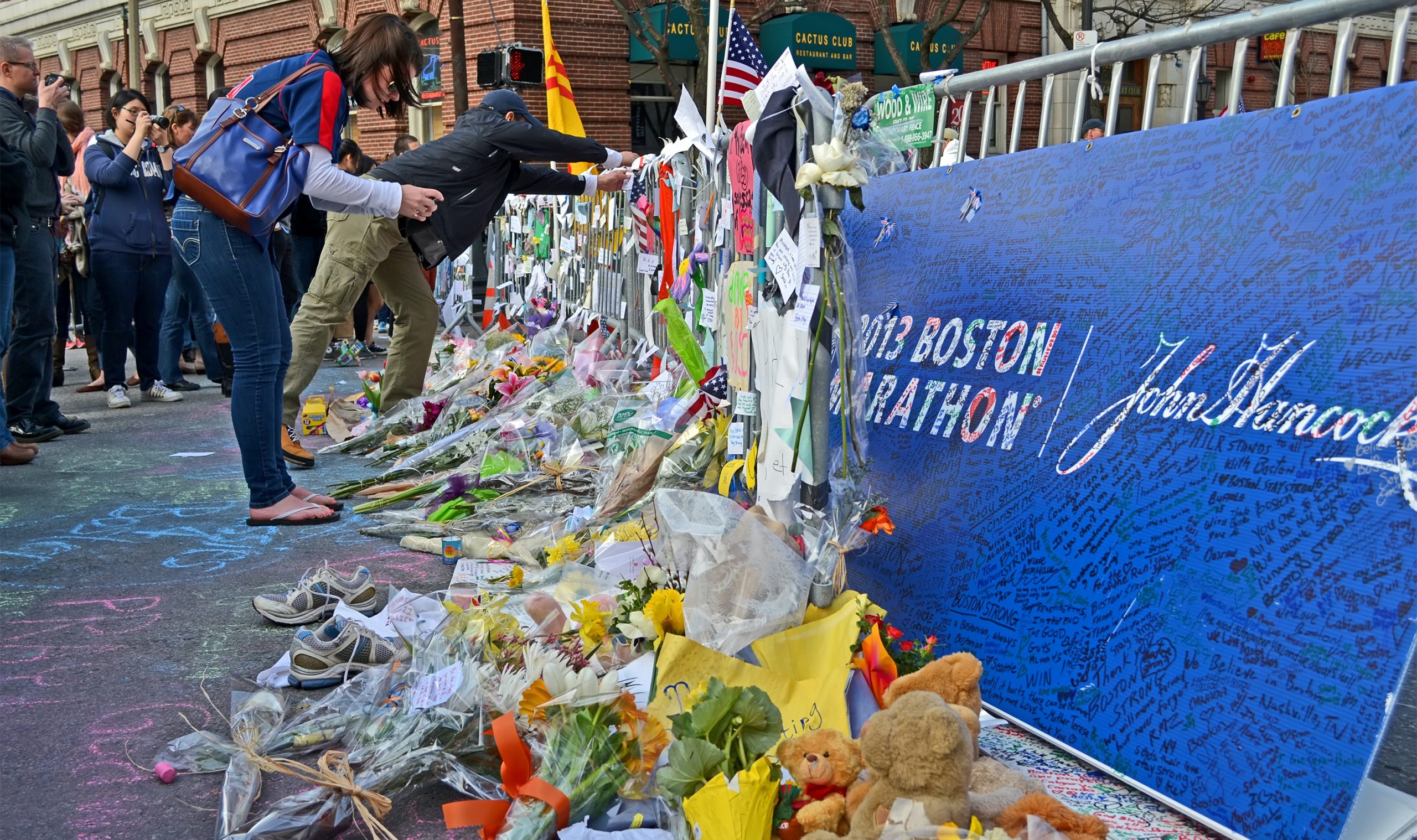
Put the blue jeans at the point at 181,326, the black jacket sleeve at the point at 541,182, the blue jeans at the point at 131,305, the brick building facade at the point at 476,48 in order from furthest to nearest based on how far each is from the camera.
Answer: the brick building facade at the point at 476,48 → the blue jeans at the point at 181,326 → the blue jeans at the point at 131,305 → the black jacket sleeve at the point at 541,182

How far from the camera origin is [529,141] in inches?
247

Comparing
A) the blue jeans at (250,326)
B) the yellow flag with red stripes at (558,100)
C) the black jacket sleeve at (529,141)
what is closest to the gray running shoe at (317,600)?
the blue jeans at (250,326)

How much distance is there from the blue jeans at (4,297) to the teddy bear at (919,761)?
6063mm

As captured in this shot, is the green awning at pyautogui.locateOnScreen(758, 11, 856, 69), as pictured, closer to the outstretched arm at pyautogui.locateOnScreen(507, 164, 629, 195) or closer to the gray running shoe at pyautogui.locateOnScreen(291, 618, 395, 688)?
the outstretched arm at pyautogui.locateOnScreen(507, 164, 629, 195)

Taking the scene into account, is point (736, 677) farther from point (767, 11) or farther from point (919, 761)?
point (767, 11)

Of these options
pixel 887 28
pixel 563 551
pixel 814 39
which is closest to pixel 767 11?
pixel 887 28

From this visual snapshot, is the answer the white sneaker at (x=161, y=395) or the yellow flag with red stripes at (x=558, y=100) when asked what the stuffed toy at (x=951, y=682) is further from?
the yellow flag with red stripes at (x=558, y=100)

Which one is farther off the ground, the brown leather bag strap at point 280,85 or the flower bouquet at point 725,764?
the brown leather bag strap at point 280,85

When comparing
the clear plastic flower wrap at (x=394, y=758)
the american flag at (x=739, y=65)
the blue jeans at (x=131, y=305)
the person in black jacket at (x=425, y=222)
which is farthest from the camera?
the blue jeans at (x=131, y=305)

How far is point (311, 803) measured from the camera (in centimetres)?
245

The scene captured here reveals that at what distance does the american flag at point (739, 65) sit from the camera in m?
4.45

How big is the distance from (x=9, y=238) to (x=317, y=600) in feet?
13.4

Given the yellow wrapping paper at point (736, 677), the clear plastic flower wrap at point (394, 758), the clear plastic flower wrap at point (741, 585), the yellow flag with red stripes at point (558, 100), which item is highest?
the yellow flag with red stripes at point (558, 100)

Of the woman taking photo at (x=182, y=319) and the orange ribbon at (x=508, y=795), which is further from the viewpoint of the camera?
the woman taking photo at (x=182, y=319)
